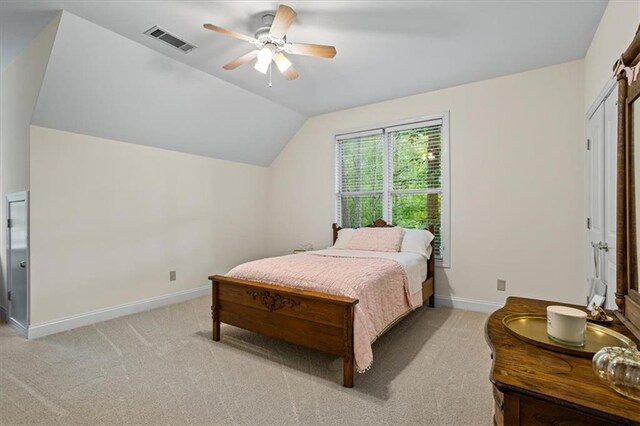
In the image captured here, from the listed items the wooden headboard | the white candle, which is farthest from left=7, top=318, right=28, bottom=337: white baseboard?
the white candle

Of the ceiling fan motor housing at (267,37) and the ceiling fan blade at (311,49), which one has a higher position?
the ceiling fan motor housing at (267,37)

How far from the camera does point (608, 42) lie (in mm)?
2371

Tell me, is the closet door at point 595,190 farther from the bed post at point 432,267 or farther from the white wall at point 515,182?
the bed post at point 432,267

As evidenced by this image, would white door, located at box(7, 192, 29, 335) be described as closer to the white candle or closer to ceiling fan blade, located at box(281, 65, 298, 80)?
ceiling fan blade, located at box(281, 65, 298, 80)

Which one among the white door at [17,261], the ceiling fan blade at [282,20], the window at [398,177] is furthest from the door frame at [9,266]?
the window at [398,177]

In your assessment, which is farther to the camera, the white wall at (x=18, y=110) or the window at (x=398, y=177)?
the window at (x=398, y=177)

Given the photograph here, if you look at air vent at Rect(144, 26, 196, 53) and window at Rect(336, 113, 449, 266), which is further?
window at Rect(336, 113, 449, 266)

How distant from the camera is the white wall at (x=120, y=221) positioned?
3.06 metres

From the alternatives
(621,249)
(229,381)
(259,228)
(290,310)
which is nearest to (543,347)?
(621,249)

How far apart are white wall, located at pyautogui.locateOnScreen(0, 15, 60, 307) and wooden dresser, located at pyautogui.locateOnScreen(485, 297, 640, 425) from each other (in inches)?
141

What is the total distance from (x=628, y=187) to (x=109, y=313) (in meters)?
4.31

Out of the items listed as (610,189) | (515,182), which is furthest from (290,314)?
(515,182)

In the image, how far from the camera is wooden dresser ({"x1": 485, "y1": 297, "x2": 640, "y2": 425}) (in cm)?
69

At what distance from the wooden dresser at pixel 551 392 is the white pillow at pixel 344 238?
3.22 m
